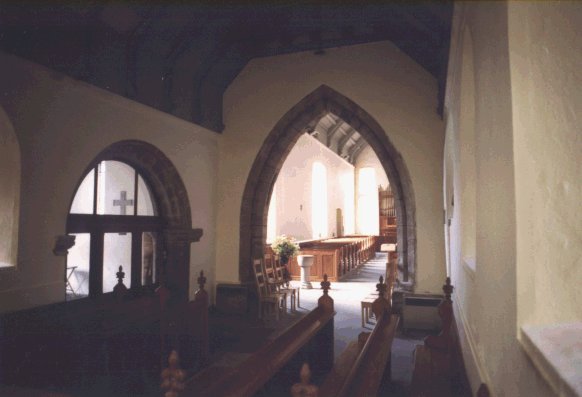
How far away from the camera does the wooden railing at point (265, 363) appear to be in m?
2.47

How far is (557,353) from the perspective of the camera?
45.6 inches

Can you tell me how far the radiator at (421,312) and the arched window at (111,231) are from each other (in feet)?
12.2

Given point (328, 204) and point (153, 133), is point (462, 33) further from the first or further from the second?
point (328, 204)

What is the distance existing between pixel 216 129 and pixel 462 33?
527cm

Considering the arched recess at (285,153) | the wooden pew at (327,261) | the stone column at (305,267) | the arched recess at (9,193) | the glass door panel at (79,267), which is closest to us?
the arched recess at (9,193)

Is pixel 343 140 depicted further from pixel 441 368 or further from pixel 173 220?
pixel 441 368

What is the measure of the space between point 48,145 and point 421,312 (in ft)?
16.9

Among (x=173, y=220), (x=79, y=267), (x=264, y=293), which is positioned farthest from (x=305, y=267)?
(x=79, y=267)

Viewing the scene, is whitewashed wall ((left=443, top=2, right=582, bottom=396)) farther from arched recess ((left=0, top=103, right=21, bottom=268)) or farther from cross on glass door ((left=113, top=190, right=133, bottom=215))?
cross on glass door ((left=113, top=190, right=133, bottom=215))

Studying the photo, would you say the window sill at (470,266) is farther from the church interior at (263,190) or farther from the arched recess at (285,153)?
the arched recess at (285,153)

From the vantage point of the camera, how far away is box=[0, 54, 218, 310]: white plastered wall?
4188 mm

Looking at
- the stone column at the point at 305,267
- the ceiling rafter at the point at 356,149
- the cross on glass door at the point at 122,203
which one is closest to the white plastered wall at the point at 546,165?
the cross on glass door at the point at 122,203

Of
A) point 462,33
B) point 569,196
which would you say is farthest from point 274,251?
point 569,196

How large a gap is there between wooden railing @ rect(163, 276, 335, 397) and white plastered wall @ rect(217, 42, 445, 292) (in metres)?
2.41
